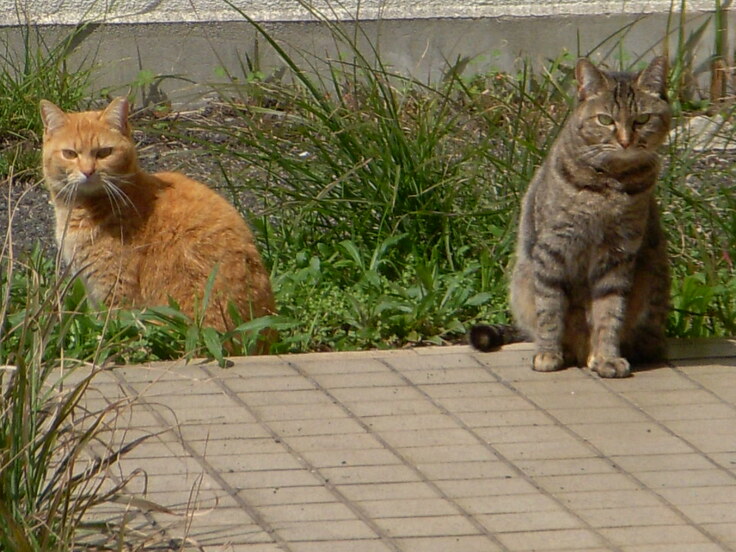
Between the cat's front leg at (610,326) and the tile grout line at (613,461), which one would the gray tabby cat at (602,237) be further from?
the tile grout line at (613,461)

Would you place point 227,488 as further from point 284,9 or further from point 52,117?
point 284,9

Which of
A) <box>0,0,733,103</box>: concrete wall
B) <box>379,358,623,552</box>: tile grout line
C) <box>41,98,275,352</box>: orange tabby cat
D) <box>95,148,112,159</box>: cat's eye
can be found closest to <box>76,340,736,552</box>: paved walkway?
<box>379,358,623,552</box>: tile grout line

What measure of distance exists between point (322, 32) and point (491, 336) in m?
4.13

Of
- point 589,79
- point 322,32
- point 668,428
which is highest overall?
point 589,79

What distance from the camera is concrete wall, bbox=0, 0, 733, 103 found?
8695mm

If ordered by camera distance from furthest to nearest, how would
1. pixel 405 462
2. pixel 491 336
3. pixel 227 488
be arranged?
1. pixel 491 336
2. pixel 405 462
3. pixel 227 488

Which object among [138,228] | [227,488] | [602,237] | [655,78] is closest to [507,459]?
[227,488]

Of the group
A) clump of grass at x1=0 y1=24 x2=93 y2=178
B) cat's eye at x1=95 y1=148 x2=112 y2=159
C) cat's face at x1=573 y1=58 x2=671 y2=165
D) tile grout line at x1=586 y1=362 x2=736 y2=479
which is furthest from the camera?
clump of grass at x1=0 y1=24 x2=93 y2=178

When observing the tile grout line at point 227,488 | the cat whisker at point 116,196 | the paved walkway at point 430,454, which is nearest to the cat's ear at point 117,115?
the cat whisker at point 116,196

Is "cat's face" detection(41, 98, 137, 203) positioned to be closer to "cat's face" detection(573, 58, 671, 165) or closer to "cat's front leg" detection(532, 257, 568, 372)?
"cat's front leg" detection(532, 257, 568, 372)

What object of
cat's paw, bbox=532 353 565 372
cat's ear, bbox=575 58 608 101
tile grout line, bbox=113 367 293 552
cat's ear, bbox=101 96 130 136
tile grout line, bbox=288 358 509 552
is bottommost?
cat's paw, bbox=532 353 565 372

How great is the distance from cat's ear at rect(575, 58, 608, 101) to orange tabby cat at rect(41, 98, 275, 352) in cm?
159

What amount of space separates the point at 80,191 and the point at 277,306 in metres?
1.05

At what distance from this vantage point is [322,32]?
8711mm
